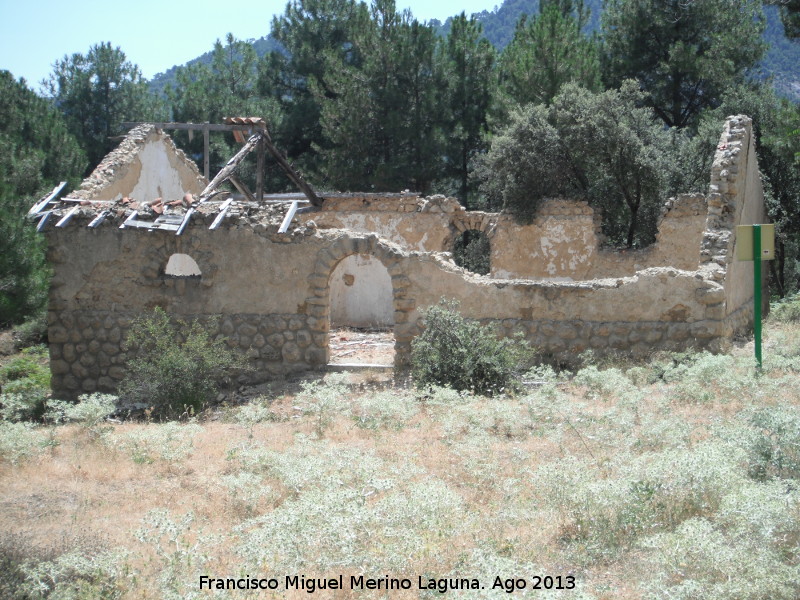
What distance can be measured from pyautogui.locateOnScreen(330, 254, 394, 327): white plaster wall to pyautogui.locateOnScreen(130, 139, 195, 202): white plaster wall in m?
3.91

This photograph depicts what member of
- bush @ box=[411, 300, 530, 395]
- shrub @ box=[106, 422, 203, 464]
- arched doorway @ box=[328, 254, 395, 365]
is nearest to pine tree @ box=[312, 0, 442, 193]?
arched doorway @ box=[328, 254, 395, 365]

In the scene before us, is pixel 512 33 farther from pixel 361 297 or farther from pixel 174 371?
pixel 174 371

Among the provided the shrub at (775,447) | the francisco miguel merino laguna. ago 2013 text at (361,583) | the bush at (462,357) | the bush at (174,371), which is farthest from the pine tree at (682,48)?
the francisco miguel merino laguna. ago 2013 text at (361,583)

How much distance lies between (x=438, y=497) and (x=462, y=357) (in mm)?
4670

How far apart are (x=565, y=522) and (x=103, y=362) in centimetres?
901

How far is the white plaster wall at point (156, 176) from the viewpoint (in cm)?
1593

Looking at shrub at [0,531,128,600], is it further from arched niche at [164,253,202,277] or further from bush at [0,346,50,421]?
arched niche at [164,253,202,277]

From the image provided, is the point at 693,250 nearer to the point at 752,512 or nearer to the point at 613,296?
the point at 613,296

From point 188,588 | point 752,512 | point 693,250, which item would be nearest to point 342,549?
point 188,588

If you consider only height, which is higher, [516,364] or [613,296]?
[613,296]

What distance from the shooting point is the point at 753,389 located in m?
8.17

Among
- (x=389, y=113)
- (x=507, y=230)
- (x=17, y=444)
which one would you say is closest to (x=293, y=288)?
(x=17, y=444)

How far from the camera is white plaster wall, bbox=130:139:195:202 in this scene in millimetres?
15930

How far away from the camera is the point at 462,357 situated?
10070 millimetres
